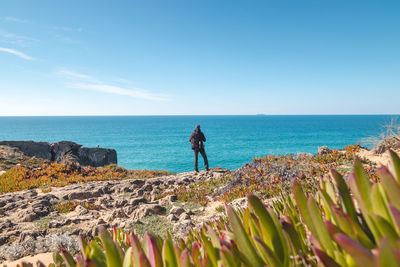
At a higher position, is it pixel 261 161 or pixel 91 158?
pixel 261 161

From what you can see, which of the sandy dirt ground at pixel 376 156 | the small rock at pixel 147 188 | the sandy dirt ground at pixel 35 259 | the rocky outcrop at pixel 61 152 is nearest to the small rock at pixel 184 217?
the sandy dirt ground at pixel 35 259

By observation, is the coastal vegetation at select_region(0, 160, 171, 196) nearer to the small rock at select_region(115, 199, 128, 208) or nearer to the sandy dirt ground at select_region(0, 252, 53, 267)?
the small rock at select_region(115, 199, 128, 208)

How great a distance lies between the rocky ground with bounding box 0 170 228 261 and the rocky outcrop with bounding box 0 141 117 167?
12112mm

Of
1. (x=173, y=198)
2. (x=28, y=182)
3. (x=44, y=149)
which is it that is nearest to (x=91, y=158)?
(x=44, y=149)

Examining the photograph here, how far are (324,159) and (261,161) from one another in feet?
7.27

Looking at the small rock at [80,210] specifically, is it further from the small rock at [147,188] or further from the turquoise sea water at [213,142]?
the turquoise sea water at [213,142]

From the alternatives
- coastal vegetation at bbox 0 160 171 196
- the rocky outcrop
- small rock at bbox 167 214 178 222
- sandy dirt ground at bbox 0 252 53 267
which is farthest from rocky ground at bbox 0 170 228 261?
the rocky outcrop

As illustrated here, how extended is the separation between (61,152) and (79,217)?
17327 millimetres

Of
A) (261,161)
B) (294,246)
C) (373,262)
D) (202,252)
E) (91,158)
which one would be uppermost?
(373,262)

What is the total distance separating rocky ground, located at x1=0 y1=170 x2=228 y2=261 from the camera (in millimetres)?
4378

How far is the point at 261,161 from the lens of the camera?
30.7ft

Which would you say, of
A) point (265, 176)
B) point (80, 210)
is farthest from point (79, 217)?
point (265, 176)

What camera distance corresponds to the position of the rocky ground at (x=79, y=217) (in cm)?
438

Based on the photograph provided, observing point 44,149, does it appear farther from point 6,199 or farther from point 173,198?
point 173,198
